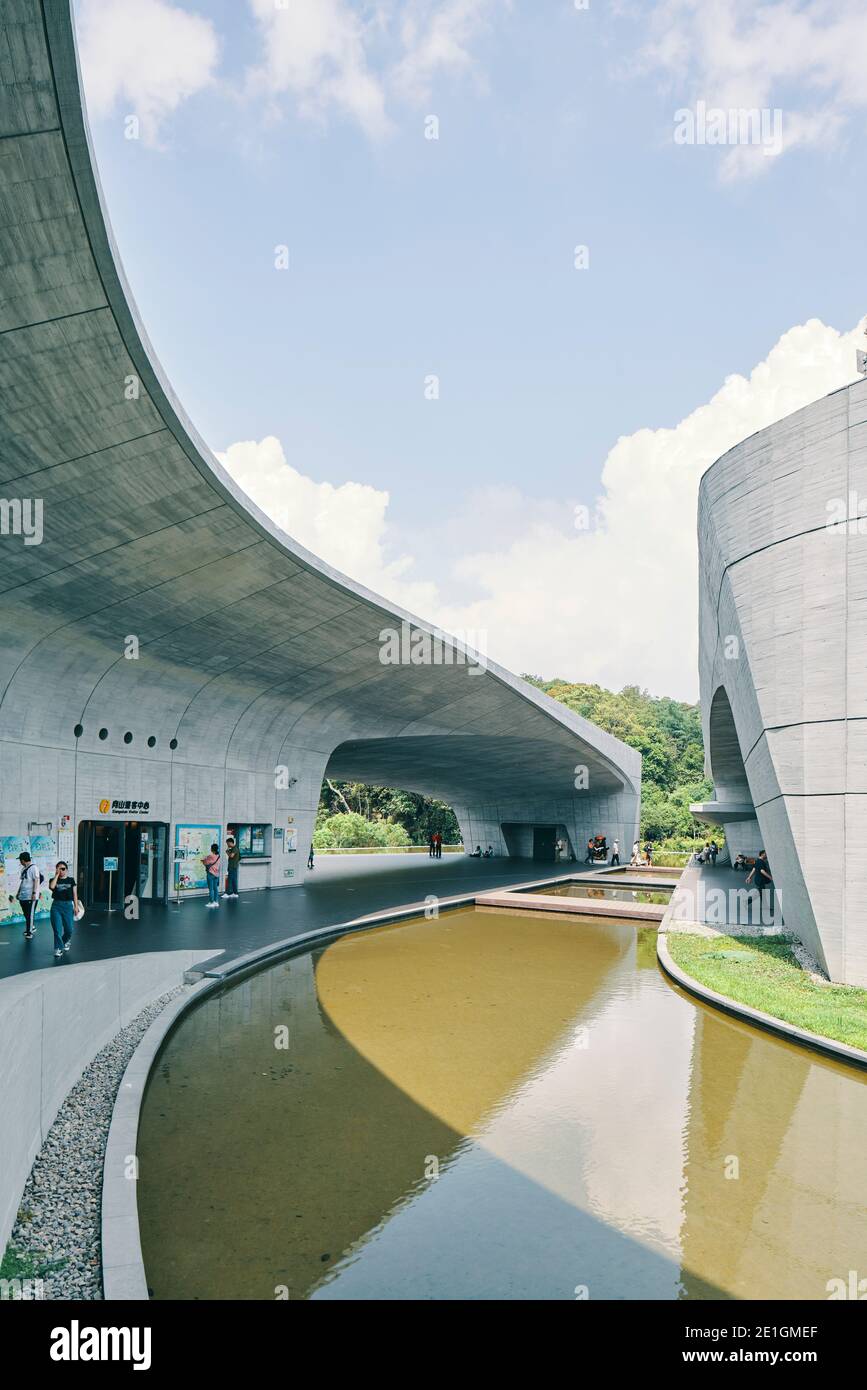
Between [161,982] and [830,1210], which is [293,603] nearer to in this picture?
[161,982]

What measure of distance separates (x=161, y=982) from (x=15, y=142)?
9.36 meters

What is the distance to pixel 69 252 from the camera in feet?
22.3

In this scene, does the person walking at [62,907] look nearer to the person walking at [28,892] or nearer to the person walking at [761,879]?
the person walking at [28,892]

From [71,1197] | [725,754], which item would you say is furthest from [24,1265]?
[725,754]

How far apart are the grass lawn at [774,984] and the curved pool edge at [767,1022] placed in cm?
10

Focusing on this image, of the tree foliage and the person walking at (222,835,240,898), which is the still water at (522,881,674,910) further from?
the tree foliage

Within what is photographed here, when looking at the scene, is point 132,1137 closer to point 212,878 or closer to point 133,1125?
point 133,1125

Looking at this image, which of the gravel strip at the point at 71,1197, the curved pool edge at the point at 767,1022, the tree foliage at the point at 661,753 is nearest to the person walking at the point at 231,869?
the curved pool edge at the point at 767,1022

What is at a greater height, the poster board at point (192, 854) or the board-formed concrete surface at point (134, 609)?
the board-formed concrete surface at point (134, 609)

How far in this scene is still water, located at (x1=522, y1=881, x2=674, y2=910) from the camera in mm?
23938

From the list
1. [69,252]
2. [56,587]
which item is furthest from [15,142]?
[56,587]

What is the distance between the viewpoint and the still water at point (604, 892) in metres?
23.9

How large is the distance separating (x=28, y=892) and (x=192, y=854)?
607 centimetres
